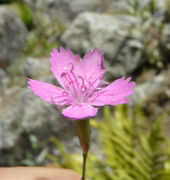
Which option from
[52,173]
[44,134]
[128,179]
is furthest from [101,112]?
[52,173]

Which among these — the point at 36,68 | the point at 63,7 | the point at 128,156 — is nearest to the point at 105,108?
the point at 128,156

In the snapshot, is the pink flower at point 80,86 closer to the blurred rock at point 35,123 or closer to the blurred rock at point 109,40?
the blurred rock at point 35,123

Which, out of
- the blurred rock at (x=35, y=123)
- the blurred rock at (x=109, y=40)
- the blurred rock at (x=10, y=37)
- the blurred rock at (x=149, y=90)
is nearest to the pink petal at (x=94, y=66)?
the blurred rock at (x=35, y=123)

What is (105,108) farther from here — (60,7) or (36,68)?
(60,7)

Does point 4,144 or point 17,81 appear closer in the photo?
point 4,144

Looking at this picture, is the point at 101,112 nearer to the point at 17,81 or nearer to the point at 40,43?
the point at 17,81

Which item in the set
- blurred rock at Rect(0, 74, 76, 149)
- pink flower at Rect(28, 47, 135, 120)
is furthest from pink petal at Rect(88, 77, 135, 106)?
blurred rock at Rect(0, 74, 76, 149)
